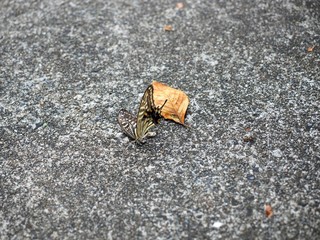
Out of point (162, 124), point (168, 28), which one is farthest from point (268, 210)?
point (168, 28)

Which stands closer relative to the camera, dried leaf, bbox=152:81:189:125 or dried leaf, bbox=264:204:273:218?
dried leaf, bbox=264:204:273:218

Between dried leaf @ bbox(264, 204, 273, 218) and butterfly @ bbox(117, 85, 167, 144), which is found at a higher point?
butterfly @ bbox(117, 85, 167, 144)

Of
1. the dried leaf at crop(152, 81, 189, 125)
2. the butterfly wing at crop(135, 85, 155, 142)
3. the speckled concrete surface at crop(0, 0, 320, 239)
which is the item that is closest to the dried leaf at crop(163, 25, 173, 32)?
the speckled concrete surface at crop(0, 0, 320, 239)

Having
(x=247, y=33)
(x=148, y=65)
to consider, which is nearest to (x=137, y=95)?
(x=148, y=65)

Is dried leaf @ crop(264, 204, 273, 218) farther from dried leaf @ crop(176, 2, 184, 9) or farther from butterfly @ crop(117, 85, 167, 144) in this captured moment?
dried leaf @ crop(176, 2, 184, 9)

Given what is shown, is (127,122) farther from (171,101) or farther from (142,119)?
(171,101)

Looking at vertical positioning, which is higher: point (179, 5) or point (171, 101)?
point (179, 5)

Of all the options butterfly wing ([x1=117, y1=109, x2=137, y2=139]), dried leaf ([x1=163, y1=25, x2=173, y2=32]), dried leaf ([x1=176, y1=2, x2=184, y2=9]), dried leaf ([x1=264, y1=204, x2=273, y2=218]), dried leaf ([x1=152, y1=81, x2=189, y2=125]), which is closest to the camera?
dried leaf ([x1=264, y1=204, x2=273, y2=218])
